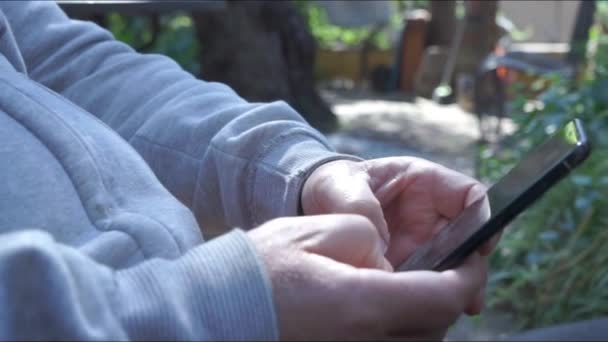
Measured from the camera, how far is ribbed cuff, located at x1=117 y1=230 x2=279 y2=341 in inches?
30.4

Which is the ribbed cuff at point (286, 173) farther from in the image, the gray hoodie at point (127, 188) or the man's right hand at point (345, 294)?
the man's right hand at point (345, 294)

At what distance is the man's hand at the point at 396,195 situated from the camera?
1.15 meters

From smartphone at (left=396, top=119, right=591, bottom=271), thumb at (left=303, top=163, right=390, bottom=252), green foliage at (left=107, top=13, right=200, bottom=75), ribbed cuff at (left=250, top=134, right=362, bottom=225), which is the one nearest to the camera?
smartphone at (left=396, top=119, right=591, bottom=271)

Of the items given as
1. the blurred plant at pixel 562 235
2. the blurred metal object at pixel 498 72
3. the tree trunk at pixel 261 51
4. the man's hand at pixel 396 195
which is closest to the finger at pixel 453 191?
the man's hand at pixel 396 195

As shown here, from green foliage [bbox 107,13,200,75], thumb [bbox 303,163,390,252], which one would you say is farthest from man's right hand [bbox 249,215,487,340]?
green foliage [bbox 107,13,200,75]

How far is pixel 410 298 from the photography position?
82 cm

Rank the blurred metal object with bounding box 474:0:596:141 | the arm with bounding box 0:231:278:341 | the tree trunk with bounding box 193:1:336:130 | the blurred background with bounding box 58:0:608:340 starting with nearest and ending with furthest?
1. the arm with bounding box 0:231:278:341
2. the blurred background with bounding box 58:0:608:340
3. the tree trunk with bounding box 193:1:336:130
4. the blurred metal object with bounding box 474:0:596:141

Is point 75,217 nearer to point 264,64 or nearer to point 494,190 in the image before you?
point 494,190

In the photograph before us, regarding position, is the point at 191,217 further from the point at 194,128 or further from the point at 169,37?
the point at 169,37

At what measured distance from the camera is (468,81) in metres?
9.82

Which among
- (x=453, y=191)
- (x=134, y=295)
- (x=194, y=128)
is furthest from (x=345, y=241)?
(x=194, y=128)

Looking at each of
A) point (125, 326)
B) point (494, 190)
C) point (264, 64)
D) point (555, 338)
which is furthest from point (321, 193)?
point (264, 64)

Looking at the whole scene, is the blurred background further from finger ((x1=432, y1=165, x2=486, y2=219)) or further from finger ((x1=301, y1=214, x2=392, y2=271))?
finger ((x1=301, y1=214, x2=392, y2=271))

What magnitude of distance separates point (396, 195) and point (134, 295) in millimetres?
520
